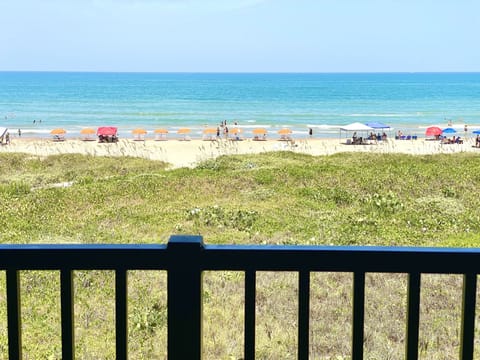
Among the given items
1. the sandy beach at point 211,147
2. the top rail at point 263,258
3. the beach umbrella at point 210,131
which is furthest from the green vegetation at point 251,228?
the beach umbrella at point 210,131

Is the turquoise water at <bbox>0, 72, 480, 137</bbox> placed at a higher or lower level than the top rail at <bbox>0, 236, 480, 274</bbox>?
higher

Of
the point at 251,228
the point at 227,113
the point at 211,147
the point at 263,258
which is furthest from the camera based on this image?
the point at 227,113

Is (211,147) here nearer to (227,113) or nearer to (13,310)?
(227,113)

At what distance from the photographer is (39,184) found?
59.0ft

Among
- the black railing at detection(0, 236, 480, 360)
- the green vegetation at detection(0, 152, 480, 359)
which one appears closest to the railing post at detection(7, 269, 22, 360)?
the black railing at detection(0, 236, 480, 360)

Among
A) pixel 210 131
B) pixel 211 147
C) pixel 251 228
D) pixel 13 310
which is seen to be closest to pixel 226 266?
pixel 13 310

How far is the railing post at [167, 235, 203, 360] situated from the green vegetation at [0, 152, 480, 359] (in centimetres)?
299

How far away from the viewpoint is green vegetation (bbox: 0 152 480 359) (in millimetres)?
5622

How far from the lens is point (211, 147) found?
40.2 metres

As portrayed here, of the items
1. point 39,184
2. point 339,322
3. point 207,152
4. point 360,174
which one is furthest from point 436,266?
point 207,152

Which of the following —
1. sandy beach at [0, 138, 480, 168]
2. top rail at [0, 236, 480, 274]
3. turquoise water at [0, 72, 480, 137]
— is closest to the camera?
top rail at [0, 236, 480, 274]

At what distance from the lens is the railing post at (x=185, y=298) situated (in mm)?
2193

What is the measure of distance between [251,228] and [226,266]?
836 cm

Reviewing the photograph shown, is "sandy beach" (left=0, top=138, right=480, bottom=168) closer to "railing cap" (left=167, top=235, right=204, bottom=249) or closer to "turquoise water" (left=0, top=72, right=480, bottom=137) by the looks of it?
"turquoise water" (left=0, top=72, right=480, bottom=137)
